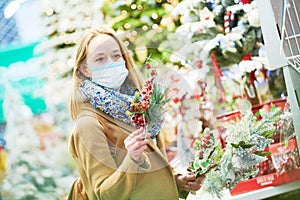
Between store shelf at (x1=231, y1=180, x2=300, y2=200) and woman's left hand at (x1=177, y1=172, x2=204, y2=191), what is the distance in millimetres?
171

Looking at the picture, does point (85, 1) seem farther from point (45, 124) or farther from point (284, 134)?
point (284, 134)

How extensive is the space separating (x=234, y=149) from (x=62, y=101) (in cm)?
56

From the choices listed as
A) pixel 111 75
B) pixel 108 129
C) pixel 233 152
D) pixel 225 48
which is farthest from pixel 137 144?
pixel 225 48

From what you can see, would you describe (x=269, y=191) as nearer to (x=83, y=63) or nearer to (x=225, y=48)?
(x=225, y=48)

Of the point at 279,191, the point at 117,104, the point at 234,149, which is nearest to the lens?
the point at 117,104

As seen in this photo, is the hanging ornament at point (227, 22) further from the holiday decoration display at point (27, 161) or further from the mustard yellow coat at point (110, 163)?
the holiday decoration display at point (27, 161)

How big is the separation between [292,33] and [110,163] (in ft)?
2.39

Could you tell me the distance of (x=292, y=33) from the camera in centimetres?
197

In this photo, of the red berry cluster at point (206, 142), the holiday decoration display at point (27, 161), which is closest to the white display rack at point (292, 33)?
the red berry cluster at point (206, 142)

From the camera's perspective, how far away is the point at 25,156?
6.02 feet

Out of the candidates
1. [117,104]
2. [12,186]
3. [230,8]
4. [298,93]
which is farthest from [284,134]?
[12,186]

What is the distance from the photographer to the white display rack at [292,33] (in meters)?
1.91

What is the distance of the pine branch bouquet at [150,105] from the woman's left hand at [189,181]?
17 cm

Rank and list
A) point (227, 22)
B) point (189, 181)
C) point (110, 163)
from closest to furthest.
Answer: point (110, 163)
point (189, 181)
point (227, 22)
